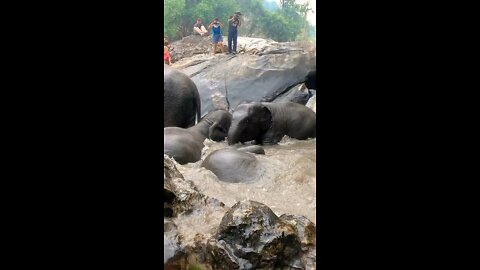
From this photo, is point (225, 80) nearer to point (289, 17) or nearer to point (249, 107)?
point (249, 107)

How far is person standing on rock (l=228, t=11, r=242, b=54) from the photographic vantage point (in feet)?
35.0

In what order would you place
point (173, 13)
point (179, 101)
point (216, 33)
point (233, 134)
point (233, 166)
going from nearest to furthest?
1. point (233, 166)
2. point (233, 134)
3. point (179, 101)
4. point (216, 33)
5. point (173, 13)

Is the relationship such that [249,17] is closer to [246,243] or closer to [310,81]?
[310,81]

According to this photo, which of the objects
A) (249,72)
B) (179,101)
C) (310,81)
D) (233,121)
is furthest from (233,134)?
(249,72)

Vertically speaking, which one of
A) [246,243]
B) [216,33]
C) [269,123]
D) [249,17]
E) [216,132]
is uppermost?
[249,17]

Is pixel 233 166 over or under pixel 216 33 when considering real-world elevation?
under

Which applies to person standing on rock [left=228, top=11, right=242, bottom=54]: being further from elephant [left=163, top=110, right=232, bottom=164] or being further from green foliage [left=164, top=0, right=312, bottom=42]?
elephant [left=163, top=110, right=232, bottom=164]

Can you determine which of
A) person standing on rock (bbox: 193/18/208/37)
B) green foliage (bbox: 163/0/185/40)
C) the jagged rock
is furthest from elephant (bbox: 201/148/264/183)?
green foliage (bbox: 163/0/185/40)

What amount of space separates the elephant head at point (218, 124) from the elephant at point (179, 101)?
248 millimetres

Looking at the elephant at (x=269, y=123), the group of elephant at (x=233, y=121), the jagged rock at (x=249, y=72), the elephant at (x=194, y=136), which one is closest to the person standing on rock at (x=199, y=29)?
the jagged rock at (x=249, y=72)

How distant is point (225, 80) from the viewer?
9.23m

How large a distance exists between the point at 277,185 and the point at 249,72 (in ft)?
17.9

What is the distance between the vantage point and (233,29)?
462 inches

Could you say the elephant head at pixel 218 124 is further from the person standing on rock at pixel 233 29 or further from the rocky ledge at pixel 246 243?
the person standing on rock at pixel 233 29
